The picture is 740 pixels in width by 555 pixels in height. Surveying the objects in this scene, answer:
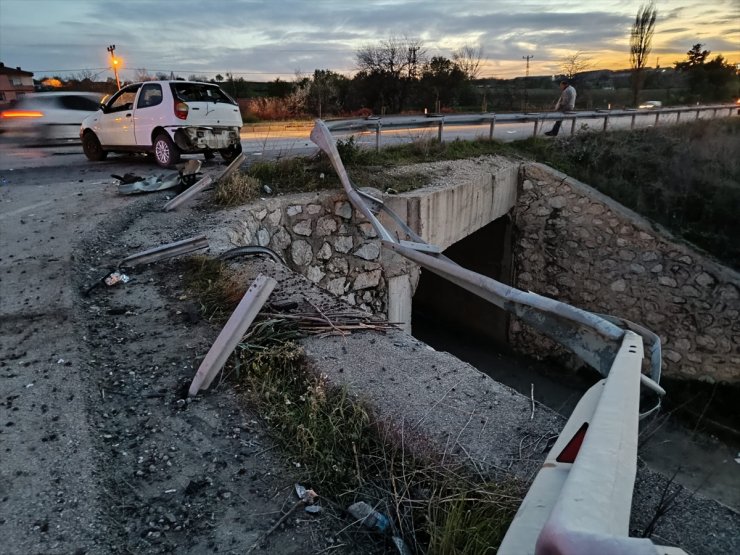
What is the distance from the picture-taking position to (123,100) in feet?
34.2

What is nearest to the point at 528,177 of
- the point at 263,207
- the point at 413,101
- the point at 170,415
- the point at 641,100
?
the point at 263,207

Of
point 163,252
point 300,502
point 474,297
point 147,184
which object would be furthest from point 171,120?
point 300,502

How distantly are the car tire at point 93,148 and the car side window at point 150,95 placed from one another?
190cm

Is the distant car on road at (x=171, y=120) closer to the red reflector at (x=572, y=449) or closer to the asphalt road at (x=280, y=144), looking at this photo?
the asphalt road at (x=280, y=144)

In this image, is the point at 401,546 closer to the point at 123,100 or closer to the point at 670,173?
the point at 123,100

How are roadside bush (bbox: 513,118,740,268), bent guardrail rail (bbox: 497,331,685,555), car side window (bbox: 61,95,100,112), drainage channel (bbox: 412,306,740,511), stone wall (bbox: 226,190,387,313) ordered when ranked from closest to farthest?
bent guardrail rail (bbox: 497,331,685,555), stone wall (bbox: 226,190,387,313), drainage channel (bbox: 412,306,740,511), roadside bush (bbox: 513,118,740,268), car side window (bbox: 61,95,100,112)

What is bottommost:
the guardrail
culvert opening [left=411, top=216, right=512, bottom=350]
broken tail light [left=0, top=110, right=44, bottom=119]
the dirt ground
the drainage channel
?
the drainage channel

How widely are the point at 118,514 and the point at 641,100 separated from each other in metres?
39.7

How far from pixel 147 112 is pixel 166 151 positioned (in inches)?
32.8

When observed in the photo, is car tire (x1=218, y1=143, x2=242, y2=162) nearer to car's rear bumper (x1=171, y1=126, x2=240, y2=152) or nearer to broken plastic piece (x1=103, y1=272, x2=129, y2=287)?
car's rear bumper (x1=171, y1=126, x2=240, y2=152)

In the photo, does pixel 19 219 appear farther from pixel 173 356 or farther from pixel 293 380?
pixel 293 380

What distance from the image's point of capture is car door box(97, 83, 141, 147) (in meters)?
10.1

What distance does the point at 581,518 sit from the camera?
1.12 meters

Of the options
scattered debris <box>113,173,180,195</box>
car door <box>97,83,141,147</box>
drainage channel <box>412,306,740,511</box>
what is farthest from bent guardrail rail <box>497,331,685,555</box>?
car door <box>97,83,141,147</box>
